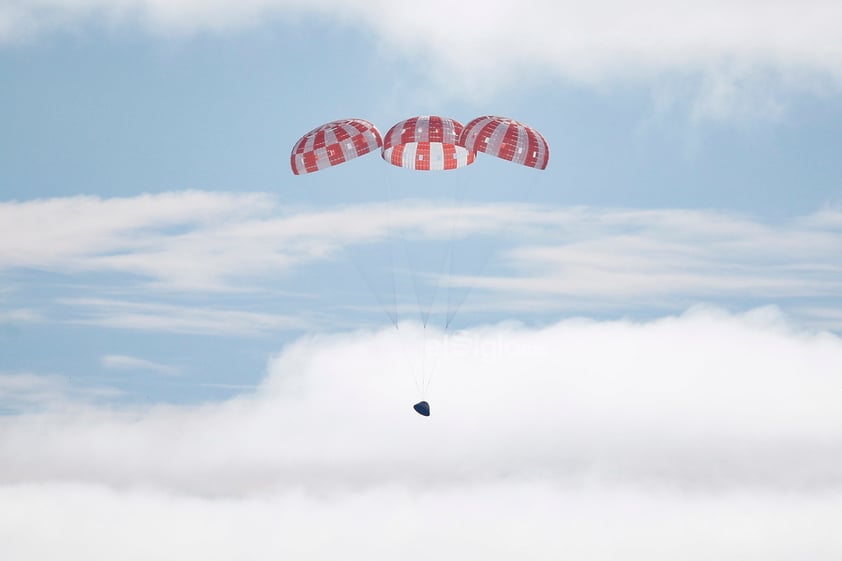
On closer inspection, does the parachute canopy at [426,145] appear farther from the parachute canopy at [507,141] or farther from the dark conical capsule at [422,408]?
the dark conical capsule at [422,408]

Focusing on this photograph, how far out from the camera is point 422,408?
2243 inches

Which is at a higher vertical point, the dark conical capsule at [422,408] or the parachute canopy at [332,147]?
the parachute canopy at [332,147]

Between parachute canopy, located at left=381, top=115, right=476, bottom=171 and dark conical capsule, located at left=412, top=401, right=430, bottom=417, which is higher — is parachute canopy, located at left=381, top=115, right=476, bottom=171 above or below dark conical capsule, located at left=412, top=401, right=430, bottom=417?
above

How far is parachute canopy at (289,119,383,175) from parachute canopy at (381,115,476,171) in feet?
3.09

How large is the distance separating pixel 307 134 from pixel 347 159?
9.50 feet

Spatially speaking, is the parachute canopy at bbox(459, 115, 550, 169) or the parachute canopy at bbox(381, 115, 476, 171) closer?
the parachute canopy at bbox(459, 115, 550, 169)

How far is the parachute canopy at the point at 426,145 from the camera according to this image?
58062 mm

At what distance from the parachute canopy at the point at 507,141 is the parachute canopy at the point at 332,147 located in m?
4.47

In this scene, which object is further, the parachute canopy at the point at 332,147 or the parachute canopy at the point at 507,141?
the parachute canopy at the point at 332,147

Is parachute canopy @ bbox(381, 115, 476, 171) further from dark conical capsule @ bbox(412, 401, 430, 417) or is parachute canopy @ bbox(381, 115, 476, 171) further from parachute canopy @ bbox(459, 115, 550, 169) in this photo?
dark conical capsule @ bbox(412, 401, 430, 417)

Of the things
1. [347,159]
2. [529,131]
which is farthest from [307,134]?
[529,131]

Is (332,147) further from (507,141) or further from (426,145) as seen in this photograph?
(507,141)

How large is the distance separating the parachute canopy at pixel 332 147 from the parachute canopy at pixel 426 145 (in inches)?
37.1

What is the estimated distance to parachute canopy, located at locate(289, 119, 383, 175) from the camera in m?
58.3
